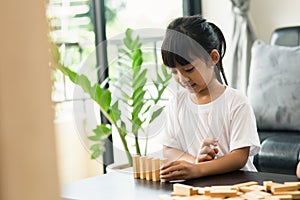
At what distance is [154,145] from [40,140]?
179cm

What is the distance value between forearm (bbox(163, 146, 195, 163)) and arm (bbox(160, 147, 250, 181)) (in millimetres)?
154

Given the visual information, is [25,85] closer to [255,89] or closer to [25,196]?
[25,196]

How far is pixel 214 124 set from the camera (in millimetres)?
2033

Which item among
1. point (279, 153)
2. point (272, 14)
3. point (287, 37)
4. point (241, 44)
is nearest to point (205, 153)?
point (279, 153)

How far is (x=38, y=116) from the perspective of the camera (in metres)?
0.33

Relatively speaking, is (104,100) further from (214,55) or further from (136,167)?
(136,167)

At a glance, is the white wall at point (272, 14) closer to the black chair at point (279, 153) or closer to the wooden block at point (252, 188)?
the black chair at point (279, 153)

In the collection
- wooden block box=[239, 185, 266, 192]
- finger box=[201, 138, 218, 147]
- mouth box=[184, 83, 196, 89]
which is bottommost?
wooden block box=[239, 185, 266, 192]

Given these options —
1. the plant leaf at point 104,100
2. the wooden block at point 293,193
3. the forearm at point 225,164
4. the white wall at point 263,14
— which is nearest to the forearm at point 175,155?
the forearm at point 225,164

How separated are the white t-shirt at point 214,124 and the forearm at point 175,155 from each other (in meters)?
0.02

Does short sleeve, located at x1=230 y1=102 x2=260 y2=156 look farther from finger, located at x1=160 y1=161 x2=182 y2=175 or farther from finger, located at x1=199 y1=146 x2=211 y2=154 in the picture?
finger, located at x1=160 y1=161 x2=182 y2=175

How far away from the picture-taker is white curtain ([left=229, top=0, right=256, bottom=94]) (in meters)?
4.24

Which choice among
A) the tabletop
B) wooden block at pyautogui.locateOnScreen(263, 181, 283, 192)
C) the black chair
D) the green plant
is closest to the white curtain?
the black chair

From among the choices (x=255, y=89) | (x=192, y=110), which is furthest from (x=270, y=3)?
(x=192, y=110)
